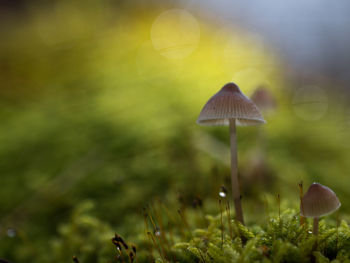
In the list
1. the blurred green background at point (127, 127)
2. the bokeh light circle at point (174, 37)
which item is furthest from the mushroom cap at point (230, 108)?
the bokeh light circle at point (174, 37)

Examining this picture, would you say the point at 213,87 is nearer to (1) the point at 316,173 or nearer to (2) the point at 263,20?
(1) the point at 316,173

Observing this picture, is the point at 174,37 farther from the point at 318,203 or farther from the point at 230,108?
the point at 318,203

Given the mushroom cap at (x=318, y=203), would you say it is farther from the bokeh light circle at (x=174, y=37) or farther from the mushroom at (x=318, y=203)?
the bokeh light circle at (x=174, y=37)

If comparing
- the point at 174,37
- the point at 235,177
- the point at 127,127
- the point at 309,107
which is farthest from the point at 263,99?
the point at 174,37

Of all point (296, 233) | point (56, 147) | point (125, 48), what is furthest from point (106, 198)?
point (125, 48)

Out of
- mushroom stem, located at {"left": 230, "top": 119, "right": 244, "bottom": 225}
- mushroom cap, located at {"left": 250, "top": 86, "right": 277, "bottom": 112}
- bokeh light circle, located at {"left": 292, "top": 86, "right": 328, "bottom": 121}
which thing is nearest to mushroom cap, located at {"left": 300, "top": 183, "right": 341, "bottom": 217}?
mushroom stem, located at {"left": 230, "top": 119, "right": 244, "bottom": 225}

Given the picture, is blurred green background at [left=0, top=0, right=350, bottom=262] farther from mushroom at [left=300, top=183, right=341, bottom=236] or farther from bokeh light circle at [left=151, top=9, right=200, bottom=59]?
mushroom at [left=300, top=183, right=341, bottom=236]
